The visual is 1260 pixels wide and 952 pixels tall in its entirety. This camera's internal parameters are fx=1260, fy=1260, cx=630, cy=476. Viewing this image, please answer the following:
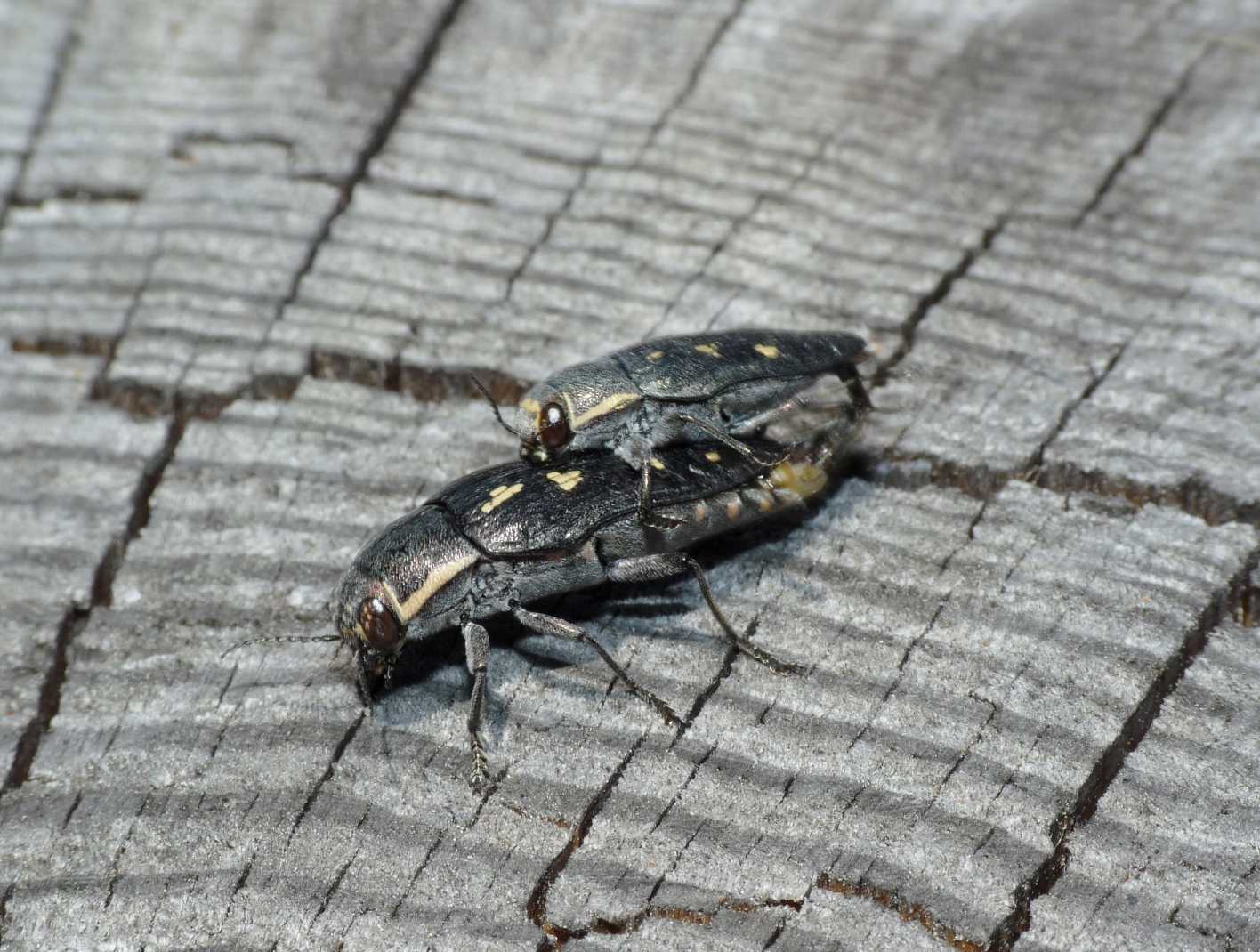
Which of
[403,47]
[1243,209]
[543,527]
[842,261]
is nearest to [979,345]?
[842,261]

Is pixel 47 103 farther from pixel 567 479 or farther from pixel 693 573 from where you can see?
pixel 693 573

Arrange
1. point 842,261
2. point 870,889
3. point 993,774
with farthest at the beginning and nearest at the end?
point 842,261, point 993,774, point 870,889

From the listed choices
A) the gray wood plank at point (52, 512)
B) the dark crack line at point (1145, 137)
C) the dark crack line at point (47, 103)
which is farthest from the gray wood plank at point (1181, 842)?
the dark crack line at point (47, 103)

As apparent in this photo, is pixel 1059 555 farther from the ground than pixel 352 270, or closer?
farther from the ground

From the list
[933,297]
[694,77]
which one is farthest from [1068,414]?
[694,77]

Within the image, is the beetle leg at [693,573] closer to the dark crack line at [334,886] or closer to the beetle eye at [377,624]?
the beetle eye at [377,624]

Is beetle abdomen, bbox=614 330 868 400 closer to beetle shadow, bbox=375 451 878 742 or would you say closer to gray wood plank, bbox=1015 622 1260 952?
beetle shadow, bbox=375 451 878 742

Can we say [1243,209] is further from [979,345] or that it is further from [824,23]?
[824,23]

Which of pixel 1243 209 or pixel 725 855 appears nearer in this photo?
pixel 725 855
